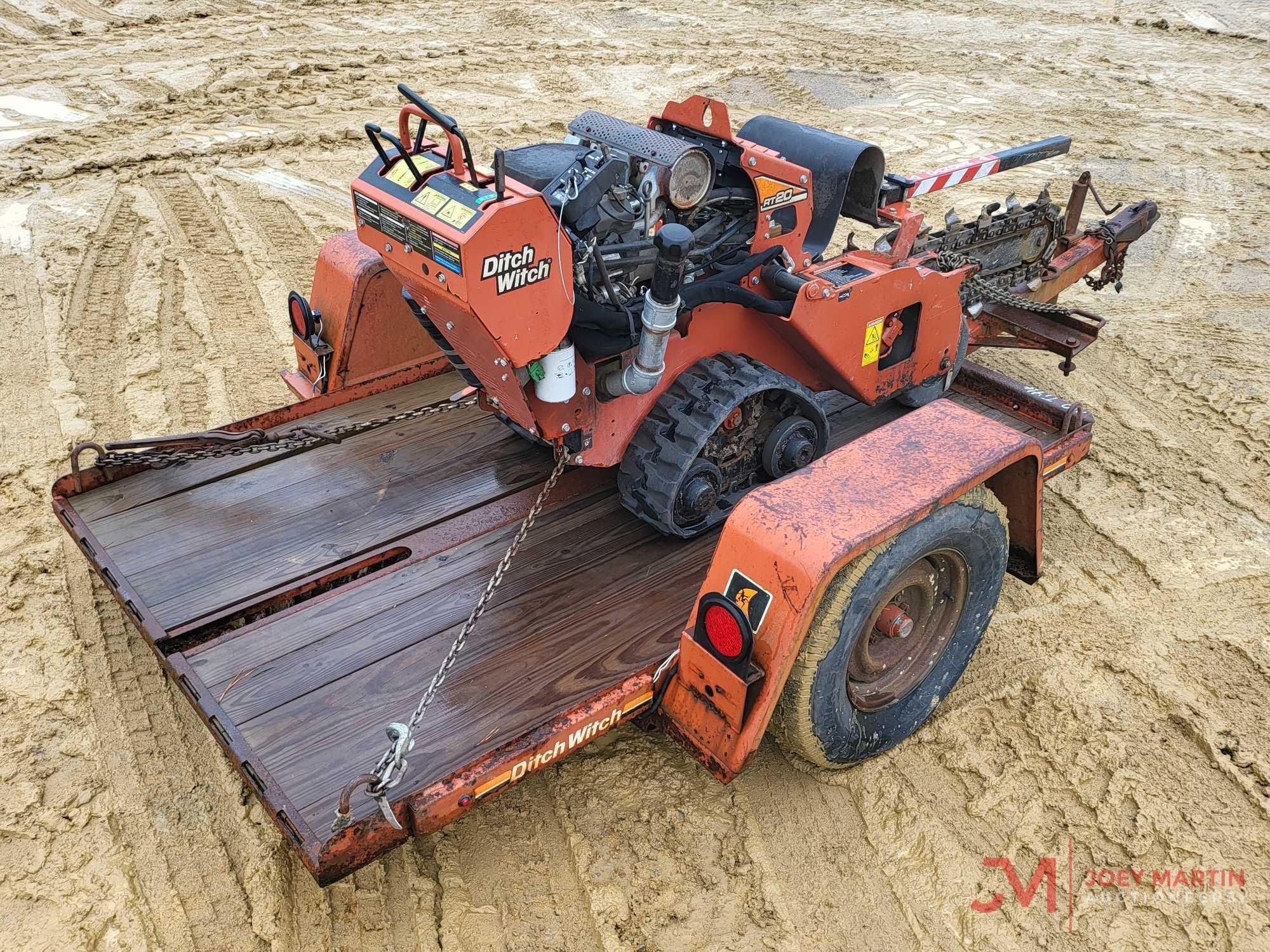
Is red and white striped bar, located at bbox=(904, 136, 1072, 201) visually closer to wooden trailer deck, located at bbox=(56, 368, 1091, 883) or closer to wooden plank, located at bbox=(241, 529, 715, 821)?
wooden trailer deck, located at bbox=(56, 368, 1091, 883)

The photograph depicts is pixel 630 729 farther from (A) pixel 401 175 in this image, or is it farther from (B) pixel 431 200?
(A) pixel 401 175

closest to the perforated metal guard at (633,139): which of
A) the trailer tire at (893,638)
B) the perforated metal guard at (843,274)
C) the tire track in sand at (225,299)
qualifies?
the perforated metal guard at (843,274)

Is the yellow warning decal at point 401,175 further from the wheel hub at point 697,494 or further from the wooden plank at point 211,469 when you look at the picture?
the wooden plank at point 211,469

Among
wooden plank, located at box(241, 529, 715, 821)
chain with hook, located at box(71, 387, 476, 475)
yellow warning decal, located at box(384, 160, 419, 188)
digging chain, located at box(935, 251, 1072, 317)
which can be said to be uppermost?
yellow warning decal, located at box(384, 160, 419, 188)

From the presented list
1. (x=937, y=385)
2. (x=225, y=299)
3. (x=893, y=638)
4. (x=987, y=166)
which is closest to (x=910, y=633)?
(x=893, y=638)

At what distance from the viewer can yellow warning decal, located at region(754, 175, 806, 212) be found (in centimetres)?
395

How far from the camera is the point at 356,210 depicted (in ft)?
11.4

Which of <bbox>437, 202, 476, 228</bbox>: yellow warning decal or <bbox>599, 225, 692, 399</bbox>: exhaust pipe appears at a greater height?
<bbox>437, 202, 476, 228</bbox>: yellow warning decal

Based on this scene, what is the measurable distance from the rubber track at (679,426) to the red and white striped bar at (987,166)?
5.13 feet

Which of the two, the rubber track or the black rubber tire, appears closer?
the rubber track

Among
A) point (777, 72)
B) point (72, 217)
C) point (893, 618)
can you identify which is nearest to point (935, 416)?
point (893, 618)

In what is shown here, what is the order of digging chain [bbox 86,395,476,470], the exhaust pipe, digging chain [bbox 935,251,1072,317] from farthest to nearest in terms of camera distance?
1. digging chain [bbox 935,251,1072,317]
2. digging chain [bbox 86,395,476,470]
3. the exhaust pipe

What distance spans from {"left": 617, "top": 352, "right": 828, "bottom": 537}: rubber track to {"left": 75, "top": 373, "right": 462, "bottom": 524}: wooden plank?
135 centimetres

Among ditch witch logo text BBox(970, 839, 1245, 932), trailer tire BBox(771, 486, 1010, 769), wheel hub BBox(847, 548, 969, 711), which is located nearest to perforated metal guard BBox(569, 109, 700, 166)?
trailer tire BBox(771, 486, 1010, 769)
